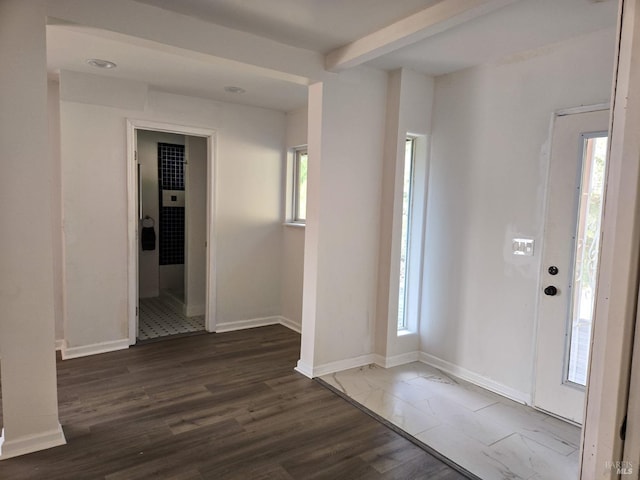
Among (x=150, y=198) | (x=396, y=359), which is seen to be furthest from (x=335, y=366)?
(x=150, y=198)

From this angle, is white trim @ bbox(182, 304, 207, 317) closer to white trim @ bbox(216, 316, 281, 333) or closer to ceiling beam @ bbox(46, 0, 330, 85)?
white trim @ bbox(216, 316, 281, 333)

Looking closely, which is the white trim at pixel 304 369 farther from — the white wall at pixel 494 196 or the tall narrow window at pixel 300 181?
the tall narrow window at pixel 300 181

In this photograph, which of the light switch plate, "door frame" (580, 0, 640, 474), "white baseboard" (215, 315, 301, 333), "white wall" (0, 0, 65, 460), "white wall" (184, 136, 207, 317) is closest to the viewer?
"door frame" (580, 0, 640, 474)

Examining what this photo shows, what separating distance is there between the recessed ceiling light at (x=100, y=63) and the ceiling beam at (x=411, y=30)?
1755 mm

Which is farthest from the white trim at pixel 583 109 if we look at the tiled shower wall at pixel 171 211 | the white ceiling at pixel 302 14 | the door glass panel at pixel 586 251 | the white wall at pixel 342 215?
the tiled shower wall at pixel 171 211

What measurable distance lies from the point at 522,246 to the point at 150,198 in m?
5.10

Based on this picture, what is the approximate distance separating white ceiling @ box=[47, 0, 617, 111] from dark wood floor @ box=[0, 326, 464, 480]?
2.39 meters

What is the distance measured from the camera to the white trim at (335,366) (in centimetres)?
334

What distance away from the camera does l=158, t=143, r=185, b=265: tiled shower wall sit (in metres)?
6.00

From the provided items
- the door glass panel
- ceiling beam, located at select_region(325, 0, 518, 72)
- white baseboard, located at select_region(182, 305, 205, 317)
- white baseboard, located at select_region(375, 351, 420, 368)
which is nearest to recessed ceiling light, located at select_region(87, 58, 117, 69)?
ceiling beam, located at select_region(325, 0, 518, 72)

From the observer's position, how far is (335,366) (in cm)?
343

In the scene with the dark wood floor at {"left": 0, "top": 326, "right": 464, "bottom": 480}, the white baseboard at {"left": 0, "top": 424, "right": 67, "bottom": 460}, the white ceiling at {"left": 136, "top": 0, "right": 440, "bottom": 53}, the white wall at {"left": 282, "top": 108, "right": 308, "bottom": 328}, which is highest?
the white ceiling at {"left": 136, "top": 0, "right": 440, "bottom": 53}

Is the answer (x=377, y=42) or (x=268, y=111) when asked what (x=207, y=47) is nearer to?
(x=377, y=42)

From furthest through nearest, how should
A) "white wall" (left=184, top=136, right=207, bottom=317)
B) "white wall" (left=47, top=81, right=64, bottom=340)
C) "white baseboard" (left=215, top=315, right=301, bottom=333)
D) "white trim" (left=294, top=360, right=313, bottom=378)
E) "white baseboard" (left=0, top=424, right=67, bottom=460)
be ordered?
"white wall" (left=184, top=136, right=207, bottom=317), "white baseboard" (left=215, top=315, right=301, bottom=333), "white wall" (left=47, top=81, right=64, bottom=340), "white trim" (left=294, top=360, right=313, bottom=378), "white baseboard" (left=0, top=424, right=67, bottom=460)
